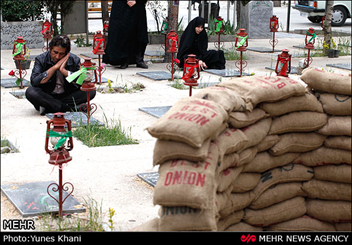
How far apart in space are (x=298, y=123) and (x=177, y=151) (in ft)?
3.98

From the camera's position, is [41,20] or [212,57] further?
[41,20]

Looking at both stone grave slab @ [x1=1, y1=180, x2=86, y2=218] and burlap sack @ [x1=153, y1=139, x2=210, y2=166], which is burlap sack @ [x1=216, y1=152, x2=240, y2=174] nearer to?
burlap sack @ [x1=153, y1=139, x2=210, y2=166]

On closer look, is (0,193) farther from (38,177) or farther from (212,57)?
(212,57)

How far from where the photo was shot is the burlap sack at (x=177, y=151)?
3807 mm

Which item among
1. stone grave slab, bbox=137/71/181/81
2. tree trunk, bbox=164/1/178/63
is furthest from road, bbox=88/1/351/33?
stone grave slab, bbox=137/71/181/81

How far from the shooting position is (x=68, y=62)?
8.05 metres

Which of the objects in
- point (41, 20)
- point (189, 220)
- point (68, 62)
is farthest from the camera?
point (41, 20)

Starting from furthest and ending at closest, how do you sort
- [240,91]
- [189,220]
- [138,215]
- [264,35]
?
A: [264,35], [138,215], [240,91], [189,220]

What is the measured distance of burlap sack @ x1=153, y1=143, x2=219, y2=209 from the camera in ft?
12.1

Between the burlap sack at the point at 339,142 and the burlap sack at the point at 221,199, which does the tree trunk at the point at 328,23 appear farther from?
the burlap sack at the point at 221,199

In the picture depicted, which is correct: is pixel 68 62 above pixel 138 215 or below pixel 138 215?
above

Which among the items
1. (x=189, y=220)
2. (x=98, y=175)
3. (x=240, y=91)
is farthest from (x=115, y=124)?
(x=189, y=220)

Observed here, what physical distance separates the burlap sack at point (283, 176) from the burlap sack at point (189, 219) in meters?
0.91

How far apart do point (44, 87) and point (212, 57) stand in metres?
5.04
